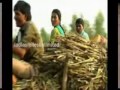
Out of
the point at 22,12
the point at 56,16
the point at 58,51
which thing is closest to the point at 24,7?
the point at 22,12

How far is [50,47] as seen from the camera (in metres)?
7.27

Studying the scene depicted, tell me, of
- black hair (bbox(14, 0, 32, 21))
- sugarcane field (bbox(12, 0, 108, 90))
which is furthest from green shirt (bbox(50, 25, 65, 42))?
black hair (bbox(14, 0, 32, 21))

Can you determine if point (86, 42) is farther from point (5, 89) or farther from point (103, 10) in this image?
point (5, 89)

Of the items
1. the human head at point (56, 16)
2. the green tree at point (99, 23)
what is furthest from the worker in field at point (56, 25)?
the green tree at point (99, 23)

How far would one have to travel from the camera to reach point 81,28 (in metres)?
7.36

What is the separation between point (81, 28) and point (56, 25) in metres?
0.47

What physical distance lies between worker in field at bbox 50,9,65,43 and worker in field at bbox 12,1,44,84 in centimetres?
26

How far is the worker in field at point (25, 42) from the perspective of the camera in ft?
23.8

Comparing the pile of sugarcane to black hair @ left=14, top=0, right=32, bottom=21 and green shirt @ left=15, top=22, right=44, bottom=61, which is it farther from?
black hair @ left=14, top=0, right=32, bottom=21

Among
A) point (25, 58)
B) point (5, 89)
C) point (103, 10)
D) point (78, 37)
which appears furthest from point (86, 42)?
point (5, 89)

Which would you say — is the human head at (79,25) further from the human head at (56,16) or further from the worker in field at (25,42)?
the worker in field at (25,42)

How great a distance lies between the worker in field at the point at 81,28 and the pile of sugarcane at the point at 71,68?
79 millimetres

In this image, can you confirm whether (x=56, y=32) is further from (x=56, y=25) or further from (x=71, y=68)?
(x=71, y=68)

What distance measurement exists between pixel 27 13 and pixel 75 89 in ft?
5.53
